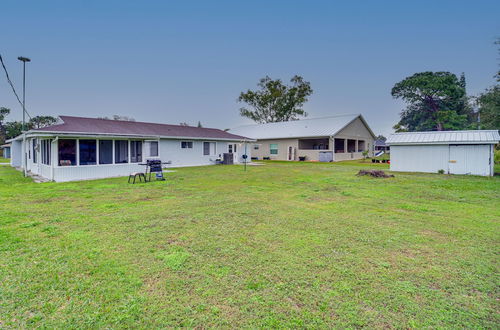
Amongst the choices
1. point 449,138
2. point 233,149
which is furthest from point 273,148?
point 449,138

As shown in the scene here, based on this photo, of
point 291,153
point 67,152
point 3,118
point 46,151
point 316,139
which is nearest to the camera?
point 46,151

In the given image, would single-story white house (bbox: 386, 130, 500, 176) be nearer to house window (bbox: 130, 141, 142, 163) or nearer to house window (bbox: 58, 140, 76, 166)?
house window (bbox: 130, 141, 142, 163)

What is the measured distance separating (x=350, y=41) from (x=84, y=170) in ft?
68.3

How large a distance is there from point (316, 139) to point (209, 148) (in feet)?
47.6

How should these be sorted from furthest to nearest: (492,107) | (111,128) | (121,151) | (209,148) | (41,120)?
1. (41,120)
2. (209,148)
3. (492,107)
4. (111,128)
5. (121,151)

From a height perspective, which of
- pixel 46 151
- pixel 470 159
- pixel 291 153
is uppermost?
pixel 291 153

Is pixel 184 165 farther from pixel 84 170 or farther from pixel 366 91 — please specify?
pixel 366 91

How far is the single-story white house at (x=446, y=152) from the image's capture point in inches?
516

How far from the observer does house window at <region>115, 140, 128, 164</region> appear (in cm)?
1417

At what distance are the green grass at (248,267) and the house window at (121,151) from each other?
8.45 metres

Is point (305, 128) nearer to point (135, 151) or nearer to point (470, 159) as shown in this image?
point (470, 159)

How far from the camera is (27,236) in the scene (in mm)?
4062

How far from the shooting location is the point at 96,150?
1259 cm

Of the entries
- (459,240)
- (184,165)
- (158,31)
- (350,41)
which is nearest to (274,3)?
(350,41)
